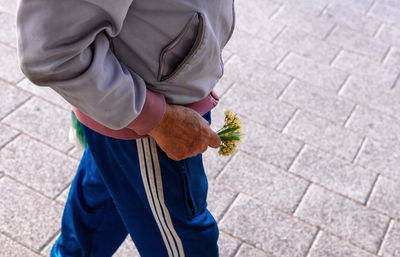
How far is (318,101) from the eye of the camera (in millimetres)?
3996

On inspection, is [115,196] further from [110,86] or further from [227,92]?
[227,92]

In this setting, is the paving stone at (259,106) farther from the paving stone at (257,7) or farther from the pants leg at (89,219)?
the pants leg at (89,219)

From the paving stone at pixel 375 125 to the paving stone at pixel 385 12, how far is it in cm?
148

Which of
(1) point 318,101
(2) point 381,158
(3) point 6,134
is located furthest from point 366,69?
(3) point 6,134

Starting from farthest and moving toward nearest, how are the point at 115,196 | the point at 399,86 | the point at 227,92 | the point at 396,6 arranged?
the point at 396,6, the point at 399,86, the point at 227,92, the point at 115,196

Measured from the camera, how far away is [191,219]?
6.52 feet

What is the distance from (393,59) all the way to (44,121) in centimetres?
275

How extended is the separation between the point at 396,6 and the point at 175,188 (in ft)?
13.7

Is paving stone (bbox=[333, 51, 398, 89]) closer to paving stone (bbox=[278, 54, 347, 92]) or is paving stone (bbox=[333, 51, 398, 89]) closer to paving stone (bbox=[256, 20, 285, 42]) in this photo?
paving stone (bbox=[278, 54, 347, 92])

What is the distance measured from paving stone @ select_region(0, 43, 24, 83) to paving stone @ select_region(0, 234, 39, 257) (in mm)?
1336

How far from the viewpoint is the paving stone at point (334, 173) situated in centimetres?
334

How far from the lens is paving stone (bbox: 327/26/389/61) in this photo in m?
4.62

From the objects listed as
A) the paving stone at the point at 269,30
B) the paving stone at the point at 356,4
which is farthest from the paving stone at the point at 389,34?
the paving stone at the point at 269,30

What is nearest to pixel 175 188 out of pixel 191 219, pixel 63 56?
pixel 191 219
